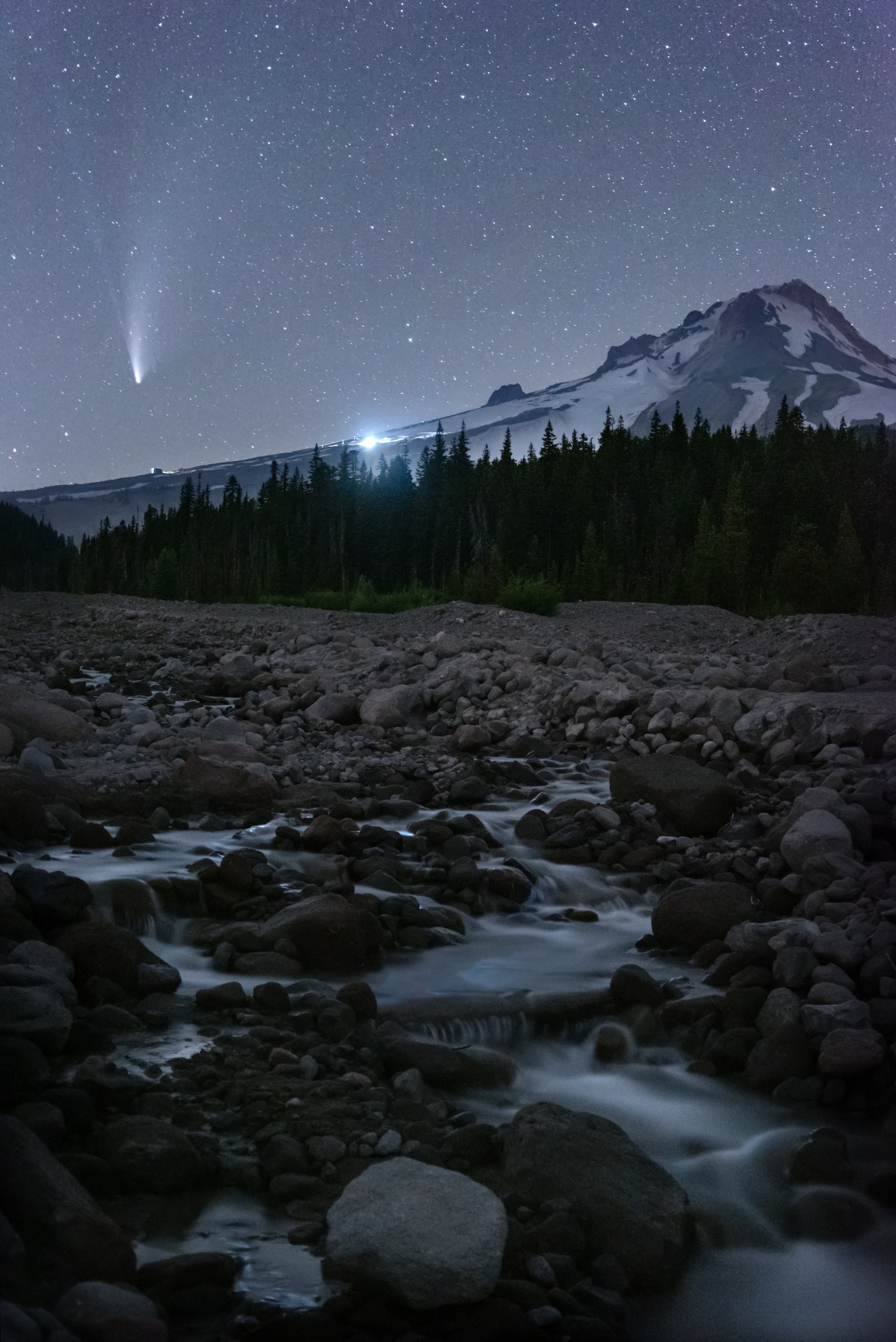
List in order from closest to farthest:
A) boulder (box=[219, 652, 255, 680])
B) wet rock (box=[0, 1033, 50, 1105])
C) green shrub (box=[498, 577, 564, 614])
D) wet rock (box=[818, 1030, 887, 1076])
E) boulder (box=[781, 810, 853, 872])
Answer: wet rock (box=[0, 1033, 50, 1105]) → wet rock (box=[818, 1030, 887, 1076]) → boulder (box=[781, 810, 853, 872]) → boulder (box=[219, 652, 255, 680]) → green shrub (box=[498, 577, 564, 614])

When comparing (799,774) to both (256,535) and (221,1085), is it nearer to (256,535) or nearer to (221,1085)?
(221,1085)

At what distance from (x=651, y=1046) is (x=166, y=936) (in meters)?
3.03

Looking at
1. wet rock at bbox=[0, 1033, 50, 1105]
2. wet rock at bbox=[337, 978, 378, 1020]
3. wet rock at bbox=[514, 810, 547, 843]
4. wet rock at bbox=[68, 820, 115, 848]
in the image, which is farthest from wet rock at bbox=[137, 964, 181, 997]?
wet rock at bbox=[514, 810, 547, 843]

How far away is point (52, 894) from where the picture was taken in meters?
5.39

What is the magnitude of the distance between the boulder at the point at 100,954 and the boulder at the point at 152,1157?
4.86 feet

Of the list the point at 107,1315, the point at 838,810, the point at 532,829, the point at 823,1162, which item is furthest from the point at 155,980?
the point at 838,810

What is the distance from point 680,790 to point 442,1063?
453 centimetres

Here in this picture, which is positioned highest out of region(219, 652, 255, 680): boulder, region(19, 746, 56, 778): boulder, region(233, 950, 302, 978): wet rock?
region(219, 652, 255, 680): boulder

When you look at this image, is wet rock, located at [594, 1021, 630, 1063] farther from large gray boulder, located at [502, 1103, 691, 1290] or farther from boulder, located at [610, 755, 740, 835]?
boulder, located at [610, 755, 740, 835]

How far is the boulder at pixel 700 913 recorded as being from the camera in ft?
20.3

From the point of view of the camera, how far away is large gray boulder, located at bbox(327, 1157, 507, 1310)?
2877mm

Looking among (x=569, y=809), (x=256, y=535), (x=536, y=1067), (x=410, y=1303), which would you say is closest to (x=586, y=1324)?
(x=410, y=1303)

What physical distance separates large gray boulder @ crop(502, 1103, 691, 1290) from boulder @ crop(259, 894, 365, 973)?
2.05m

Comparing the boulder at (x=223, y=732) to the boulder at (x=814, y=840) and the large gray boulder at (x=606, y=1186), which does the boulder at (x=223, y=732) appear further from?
the large gray boulder at (x=606, y=1186)
